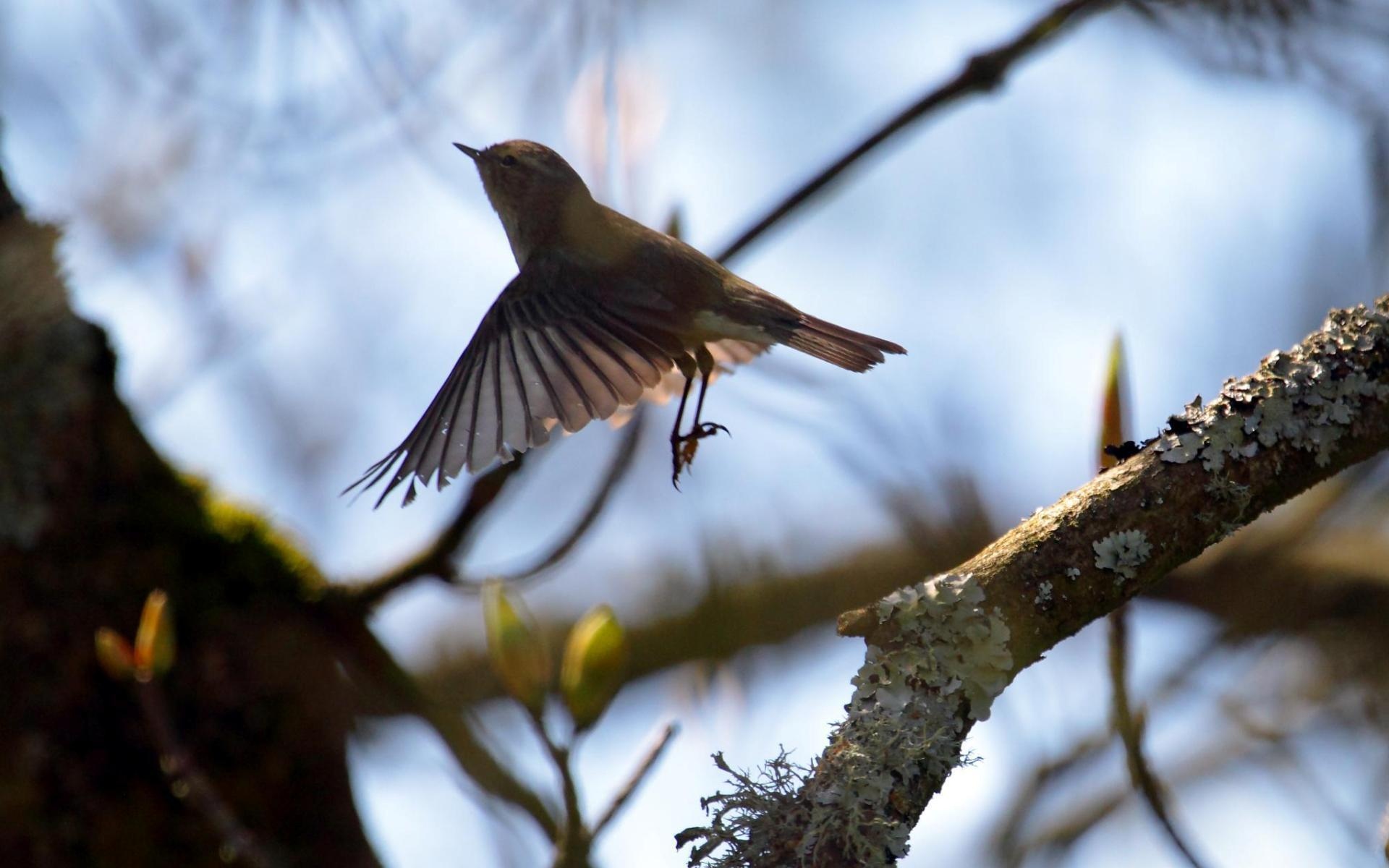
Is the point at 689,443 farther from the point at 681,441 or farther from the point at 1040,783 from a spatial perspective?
the point at 1040,783

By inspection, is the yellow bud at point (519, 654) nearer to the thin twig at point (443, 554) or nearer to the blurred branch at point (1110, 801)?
the thin twig at point (443, 554)

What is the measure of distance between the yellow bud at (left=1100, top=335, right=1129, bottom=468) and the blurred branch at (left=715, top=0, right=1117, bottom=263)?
3.57 feet

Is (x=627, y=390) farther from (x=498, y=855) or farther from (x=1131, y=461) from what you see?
(x=1131, y=461)

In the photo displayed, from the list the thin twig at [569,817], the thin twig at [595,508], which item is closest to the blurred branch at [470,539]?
the thin twig at [595,508]

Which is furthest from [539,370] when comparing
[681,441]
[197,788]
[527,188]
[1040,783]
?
[1040,783]

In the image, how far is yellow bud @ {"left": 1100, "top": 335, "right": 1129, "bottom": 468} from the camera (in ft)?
5.18

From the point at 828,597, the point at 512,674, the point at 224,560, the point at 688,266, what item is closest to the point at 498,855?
the point at 512,674

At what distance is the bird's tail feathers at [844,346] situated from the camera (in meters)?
2.45

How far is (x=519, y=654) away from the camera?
5.83 feet

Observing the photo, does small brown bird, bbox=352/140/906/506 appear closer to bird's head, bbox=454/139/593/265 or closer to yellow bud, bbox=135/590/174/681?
bird's head, bbox=454/139/593/265

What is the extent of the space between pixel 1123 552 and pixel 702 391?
58.0 inches

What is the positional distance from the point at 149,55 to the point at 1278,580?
338 centimetres

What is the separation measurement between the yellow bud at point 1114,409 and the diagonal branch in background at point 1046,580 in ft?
0.56

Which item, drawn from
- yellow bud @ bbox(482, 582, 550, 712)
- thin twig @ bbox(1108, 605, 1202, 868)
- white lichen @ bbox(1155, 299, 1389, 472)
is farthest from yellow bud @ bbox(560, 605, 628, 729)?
white lichen @ bbox(1155, 299, 1389, 472)
